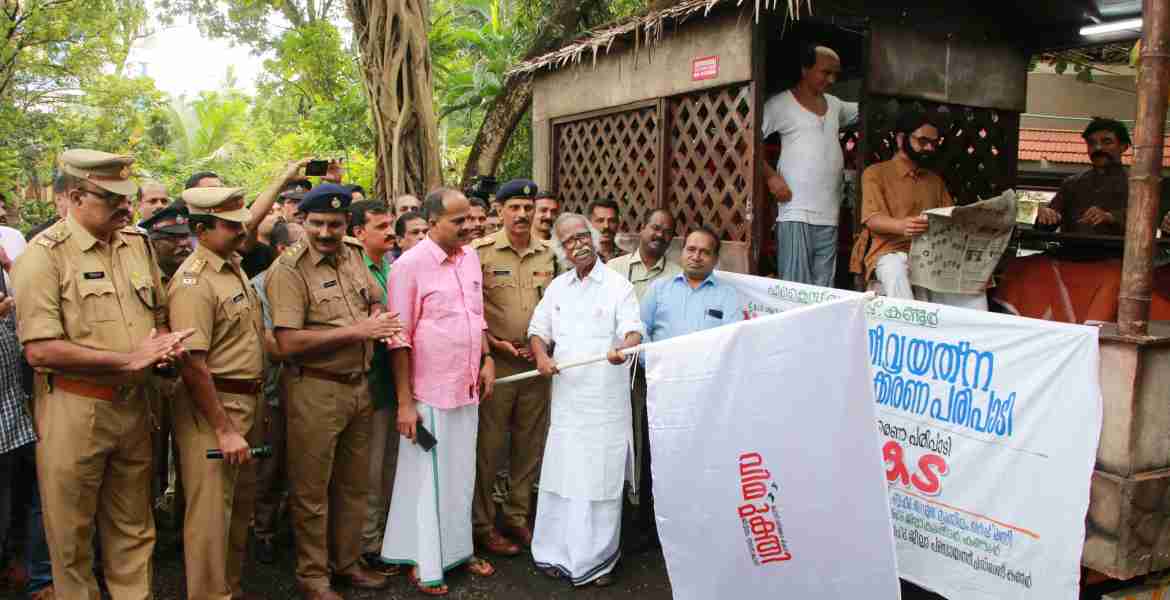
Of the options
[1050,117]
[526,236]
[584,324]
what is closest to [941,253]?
[584,324]

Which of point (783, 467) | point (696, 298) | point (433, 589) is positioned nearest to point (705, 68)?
point (696, 298)

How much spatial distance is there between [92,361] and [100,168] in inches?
30.2

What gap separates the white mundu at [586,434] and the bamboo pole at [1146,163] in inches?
90.3

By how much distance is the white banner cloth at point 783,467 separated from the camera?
3592 millimetres

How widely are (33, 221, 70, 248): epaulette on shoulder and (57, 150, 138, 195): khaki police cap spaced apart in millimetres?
224

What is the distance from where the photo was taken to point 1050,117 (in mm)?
10828

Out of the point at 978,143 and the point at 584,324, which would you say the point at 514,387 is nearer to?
the point at 584,324

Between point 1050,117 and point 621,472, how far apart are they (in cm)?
896

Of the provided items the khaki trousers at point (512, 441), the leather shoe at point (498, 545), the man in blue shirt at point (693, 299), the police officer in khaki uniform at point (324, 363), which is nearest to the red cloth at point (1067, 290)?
the man in blue shirt at point (693, 299)

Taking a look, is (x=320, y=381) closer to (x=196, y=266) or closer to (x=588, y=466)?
(x=196, y=266)

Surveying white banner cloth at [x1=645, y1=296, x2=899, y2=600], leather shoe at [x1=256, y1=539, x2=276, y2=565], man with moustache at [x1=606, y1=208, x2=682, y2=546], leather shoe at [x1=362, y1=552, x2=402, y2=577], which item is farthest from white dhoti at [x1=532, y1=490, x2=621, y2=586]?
leather shoe at [x1=256, y1=539, x2=276, y2=565]

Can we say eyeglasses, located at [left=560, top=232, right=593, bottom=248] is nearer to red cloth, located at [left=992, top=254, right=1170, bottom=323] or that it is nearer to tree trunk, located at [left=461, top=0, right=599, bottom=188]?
red cloth, located at [left=992, top=254, right=1170, bottom=323]

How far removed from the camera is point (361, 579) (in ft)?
15.0

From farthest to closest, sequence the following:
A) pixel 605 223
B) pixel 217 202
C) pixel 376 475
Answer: pixel 605 223
pixel 376 475
pixel 217 202
